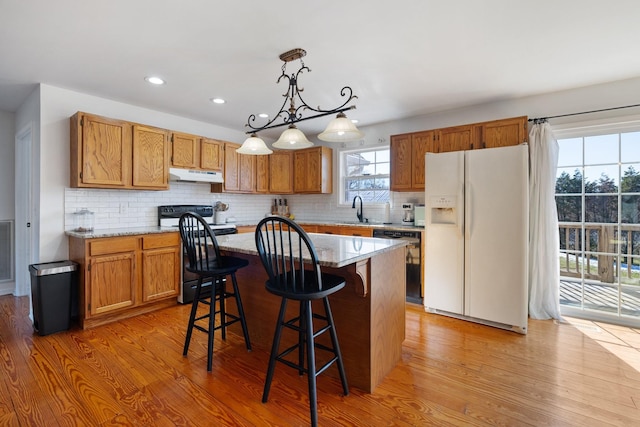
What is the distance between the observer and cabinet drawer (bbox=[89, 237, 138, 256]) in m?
3.02

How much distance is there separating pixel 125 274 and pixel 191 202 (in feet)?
4.83

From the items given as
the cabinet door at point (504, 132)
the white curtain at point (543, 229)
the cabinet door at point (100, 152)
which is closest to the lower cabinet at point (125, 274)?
the cabinet door at point (100, 152)

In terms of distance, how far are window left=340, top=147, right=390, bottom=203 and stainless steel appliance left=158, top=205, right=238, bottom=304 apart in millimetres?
1938

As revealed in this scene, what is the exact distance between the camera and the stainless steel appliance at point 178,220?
12.2 ft

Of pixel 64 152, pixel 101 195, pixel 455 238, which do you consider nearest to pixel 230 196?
pixel 101 195

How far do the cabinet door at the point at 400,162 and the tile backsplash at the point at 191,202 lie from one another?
336 mm

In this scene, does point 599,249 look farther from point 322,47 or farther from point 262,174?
point 262,174

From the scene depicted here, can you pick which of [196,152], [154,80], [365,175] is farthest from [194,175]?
[365,175]

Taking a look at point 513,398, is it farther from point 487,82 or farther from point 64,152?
point 64,152

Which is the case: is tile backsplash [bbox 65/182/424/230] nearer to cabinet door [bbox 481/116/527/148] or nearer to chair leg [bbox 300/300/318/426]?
cabinet door [bbox 481/116/527/148]

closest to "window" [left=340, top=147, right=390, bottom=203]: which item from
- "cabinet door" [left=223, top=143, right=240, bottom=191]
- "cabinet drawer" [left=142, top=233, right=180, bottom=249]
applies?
"cabinet door" [left=223, top=143, right=240, bottom=191]

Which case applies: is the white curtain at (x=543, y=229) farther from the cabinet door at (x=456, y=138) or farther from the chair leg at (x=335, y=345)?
the chair leg at (x=335, y=345)

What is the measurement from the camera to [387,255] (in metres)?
2.18

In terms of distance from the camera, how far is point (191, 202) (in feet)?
14.7
